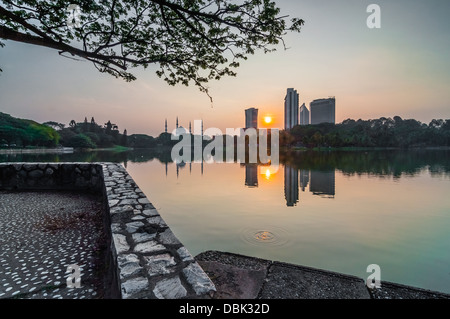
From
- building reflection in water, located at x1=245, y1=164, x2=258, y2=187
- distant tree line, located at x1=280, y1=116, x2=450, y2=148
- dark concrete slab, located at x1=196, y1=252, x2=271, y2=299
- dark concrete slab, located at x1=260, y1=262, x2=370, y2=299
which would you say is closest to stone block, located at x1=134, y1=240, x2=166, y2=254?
dark concrete slab, located at x1=196, y1=252, x2=271, y2=299

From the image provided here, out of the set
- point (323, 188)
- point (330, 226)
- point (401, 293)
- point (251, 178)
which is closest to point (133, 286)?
point (401, 293)

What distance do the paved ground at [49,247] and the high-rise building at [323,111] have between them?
12854 centimetres

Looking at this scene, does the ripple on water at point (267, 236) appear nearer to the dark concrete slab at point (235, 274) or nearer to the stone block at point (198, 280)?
the dark concrete slab at point (235, 274)

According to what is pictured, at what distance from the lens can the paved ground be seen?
1965 millimetres

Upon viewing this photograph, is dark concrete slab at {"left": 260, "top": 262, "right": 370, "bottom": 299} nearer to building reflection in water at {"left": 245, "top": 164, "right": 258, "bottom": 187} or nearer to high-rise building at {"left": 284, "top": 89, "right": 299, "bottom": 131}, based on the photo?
building reflection in water at {"left": 245, "top": 164, "right": 258, "bottom": 187}

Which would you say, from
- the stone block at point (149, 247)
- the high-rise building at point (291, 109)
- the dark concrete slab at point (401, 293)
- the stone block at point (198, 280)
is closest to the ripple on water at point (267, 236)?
the dark concrete slab at point (401, 293)

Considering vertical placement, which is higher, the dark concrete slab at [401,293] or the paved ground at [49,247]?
the paved ground at [49,247]

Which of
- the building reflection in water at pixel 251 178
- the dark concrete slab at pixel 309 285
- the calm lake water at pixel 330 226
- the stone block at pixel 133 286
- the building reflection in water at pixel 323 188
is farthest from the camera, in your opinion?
the building reflection in water at pixel 251 178

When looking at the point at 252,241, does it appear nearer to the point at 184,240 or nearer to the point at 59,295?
the point at 184,240

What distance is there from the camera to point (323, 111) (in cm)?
12050

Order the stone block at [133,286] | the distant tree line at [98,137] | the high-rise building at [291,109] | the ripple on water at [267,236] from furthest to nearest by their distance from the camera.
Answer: the high-rise building at [291,109] → the distant tree line at [98,137] → the ripple on water at [267,236] → the stone block at [133,286]

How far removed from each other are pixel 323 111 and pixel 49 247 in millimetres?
135715

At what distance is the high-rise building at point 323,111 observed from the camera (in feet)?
383
